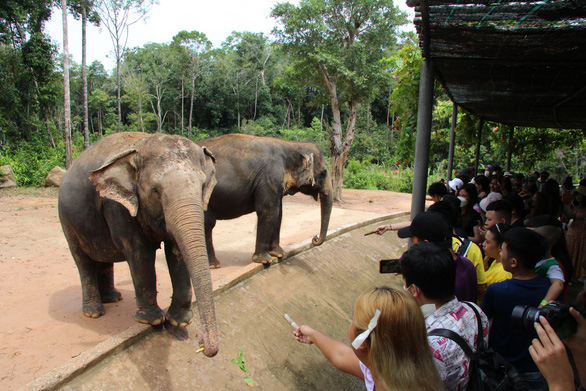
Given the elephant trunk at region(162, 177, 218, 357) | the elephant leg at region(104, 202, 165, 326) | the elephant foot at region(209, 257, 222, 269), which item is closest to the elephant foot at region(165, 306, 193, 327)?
the elephant leg at region(104, 202, 165, 326)

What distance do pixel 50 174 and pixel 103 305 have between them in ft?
51.9

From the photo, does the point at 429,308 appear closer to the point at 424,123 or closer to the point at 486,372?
the point at 486,372

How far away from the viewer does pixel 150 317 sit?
3957 millimetres

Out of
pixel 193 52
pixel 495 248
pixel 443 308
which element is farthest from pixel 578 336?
pixel 193 52

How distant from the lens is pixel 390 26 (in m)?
16.9

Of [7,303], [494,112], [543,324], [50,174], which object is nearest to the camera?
[543,324]

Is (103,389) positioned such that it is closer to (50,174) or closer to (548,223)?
(548,223)

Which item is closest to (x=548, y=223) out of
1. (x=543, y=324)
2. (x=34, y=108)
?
(x=543, y=324)

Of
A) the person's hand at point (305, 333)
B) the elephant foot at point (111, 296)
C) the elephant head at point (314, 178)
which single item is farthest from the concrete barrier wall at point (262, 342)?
the person's hand at point (305, 333)

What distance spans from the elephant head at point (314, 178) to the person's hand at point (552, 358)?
586 cm

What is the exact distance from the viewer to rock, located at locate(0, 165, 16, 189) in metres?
16.7

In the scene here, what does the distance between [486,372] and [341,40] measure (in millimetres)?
16974

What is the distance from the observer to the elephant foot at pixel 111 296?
517cm

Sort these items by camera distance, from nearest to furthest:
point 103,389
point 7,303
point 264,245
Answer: point 103,389, point 7,303, point 264,245
